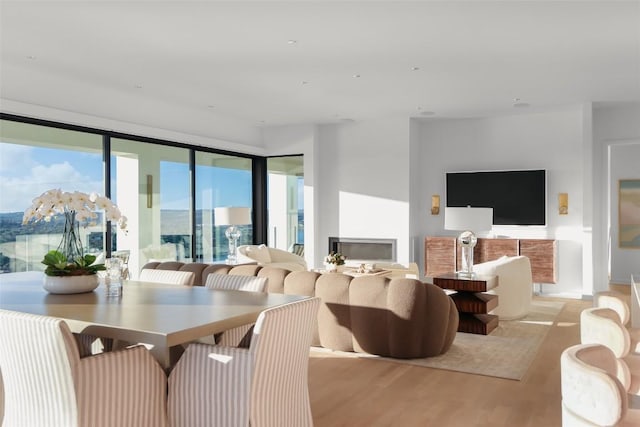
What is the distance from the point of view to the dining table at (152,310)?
6.90 ft

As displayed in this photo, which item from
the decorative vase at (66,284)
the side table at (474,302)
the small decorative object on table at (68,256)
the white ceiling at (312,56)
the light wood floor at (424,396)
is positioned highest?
the white ceiling at (312,56)

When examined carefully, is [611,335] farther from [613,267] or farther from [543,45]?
[613,267]

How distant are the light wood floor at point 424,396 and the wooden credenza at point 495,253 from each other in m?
3.62

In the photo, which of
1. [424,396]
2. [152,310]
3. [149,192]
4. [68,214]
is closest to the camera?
[152,310]

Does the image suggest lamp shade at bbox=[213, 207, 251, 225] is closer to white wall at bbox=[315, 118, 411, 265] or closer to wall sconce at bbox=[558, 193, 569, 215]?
white wall at bbox=[315, 118, 411, 265]

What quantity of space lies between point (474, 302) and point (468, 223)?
837 millimetres

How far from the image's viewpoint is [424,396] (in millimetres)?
3547

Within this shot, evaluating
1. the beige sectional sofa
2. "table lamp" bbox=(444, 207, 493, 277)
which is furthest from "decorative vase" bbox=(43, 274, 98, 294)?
"table lamp" bbox=(444, 207, 493, 277)

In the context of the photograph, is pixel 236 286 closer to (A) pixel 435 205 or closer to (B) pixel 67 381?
(B) pixel 67 381

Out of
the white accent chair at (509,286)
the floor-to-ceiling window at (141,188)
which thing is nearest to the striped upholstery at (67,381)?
the floor-to-ceiling window at (141,188)

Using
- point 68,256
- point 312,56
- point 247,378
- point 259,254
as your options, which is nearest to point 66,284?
point 68,256

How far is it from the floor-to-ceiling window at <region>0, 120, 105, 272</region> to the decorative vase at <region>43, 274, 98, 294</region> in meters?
2.94

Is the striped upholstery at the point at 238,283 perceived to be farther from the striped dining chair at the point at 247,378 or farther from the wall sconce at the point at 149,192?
the wall sconce at the point at 149,192

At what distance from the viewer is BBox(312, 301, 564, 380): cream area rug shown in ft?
13.6
